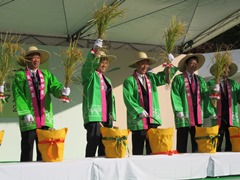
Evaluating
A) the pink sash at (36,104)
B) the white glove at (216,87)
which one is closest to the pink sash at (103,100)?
the pink sash at (36,104)

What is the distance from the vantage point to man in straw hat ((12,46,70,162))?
3.40 meters

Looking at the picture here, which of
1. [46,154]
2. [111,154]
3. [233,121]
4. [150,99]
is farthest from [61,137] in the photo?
[233,121]

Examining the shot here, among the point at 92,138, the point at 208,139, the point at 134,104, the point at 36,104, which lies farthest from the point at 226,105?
the point at 36,104

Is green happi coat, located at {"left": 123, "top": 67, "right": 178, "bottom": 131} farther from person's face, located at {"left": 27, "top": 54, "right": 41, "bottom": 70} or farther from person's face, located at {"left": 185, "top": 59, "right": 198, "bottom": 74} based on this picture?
person's face, located at {"left": 27, "top": 54, "right": 41, "bottom": 70}

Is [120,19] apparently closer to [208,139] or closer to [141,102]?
[141,102]

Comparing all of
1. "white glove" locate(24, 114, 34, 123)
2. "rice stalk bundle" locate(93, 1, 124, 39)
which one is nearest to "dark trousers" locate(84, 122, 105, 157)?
"white glove" locate(24, 114, 34, 123)

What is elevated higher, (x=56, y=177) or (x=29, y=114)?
(x=29, y=114)

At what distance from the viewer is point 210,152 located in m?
3.64

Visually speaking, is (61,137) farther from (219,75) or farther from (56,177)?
(219,75)

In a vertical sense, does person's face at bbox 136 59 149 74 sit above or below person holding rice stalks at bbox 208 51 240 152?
above

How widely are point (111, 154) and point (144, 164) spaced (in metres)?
0.27

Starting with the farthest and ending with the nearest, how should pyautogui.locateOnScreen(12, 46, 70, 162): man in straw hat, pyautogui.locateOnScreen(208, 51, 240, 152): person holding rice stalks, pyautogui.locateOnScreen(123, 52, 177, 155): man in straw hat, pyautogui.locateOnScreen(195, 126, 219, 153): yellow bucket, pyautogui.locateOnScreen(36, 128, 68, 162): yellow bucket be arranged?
pyautogui.locateOnScreen(208, 51, 240, 152): person holding rice stalks, pyautogui.locateOnScreen(123, 52, 177, 155): man in straw hat, pyautogui.locateOnScreen(195, 126, 219, 153): yellow bucket, pyautogui.locateOnScreen(12, 46, 70, 162): man in straw hat, pyautogui.locateOnScreen(36, 128, 68, 162): yellow bucket

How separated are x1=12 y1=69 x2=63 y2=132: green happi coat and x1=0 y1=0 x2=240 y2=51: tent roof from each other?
5.64 ft

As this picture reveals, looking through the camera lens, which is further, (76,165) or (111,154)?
(111,154)
